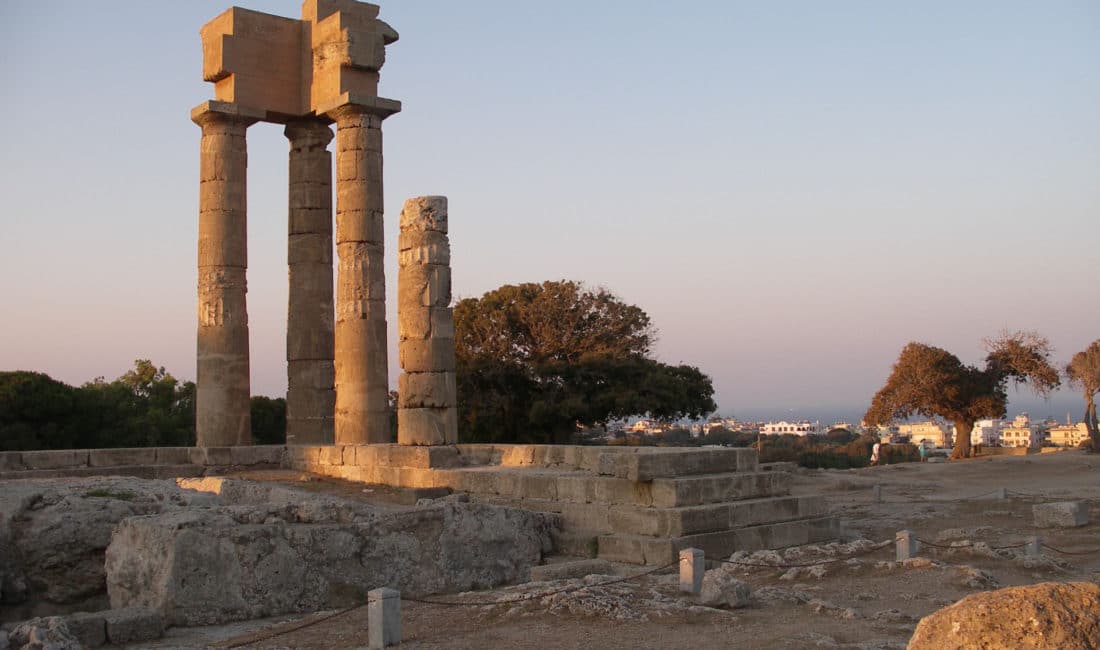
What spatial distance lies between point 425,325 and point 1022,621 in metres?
14.0

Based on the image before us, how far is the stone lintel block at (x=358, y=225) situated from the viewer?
21.0 meters

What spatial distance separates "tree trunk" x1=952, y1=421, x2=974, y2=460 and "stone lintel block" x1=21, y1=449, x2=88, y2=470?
88.5 feet

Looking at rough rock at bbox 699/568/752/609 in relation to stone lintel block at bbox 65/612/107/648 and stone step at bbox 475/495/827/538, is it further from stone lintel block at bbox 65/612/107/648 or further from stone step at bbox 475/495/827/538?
stone lintel block at bbox 65/612/107/648

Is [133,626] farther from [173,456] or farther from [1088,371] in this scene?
[1088,371]

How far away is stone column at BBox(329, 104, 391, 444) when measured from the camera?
68.9ft

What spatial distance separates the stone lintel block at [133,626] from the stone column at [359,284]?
12.1m

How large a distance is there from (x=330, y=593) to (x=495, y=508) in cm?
228

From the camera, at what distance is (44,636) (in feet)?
25.7

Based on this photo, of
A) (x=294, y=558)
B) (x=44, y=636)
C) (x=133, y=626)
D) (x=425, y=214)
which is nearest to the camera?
(x=44, y=636)

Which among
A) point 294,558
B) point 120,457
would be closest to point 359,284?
point 120,457

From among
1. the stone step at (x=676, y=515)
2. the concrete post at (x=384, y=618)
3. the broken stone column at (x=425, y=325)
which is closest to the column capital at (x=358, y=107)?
the broken stone column at (x=425, y=325)

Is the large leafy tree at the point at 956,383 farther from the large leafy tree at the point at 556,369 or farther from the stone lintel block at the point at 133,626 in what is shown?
the stone lintel block at the point at 133,626

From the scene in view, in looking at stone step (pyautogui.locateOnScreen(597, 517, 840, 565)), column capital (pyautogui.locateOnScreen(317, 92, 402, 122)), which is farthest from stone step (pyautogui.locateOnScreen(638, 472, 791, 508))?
column capital (pyautogui.locateOnScreen(317, 92, 402, 122))

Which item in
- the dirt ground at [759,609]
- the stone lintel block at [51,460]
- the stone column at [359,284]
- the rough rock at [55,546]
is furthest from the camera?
the stone column at [359,284]
